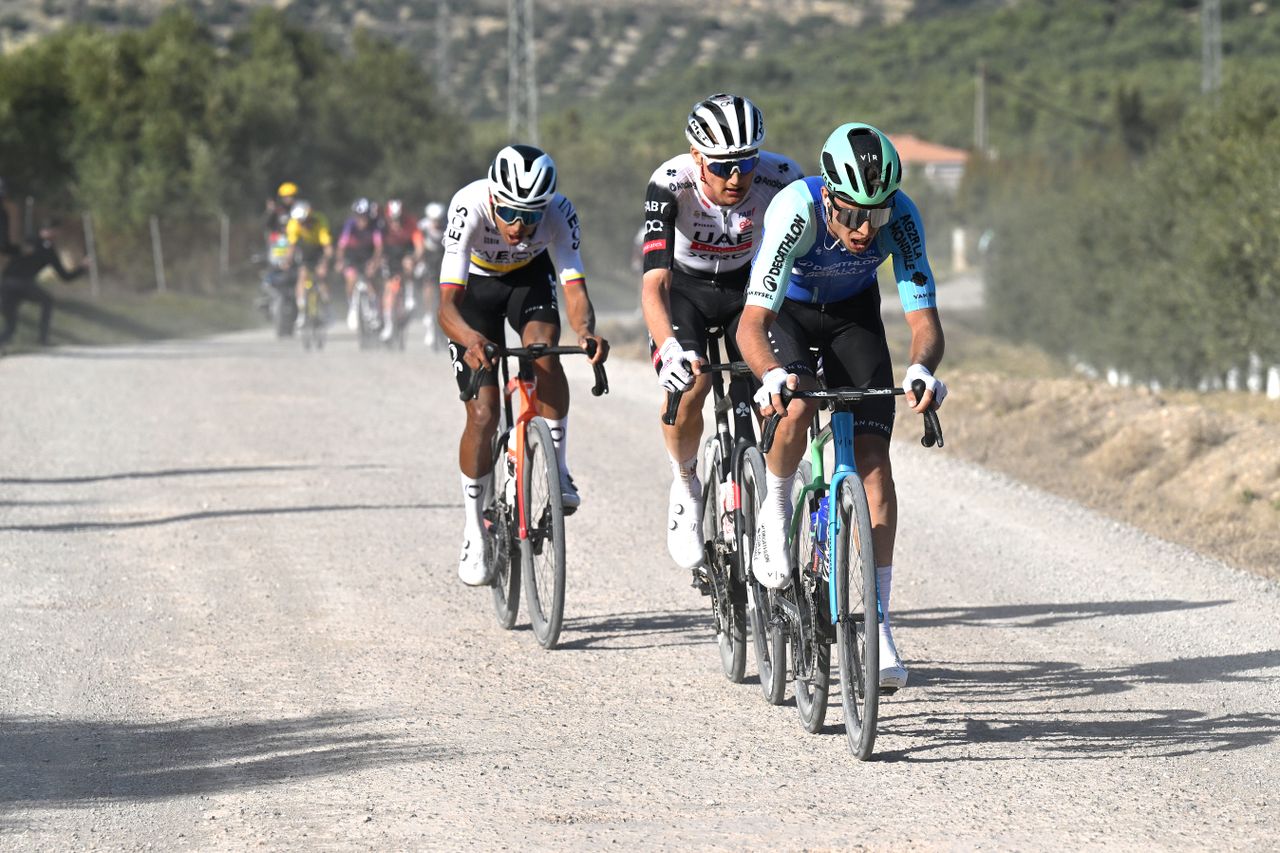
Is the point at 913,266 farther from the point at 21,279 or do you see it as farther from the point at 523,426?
the point at 21,279

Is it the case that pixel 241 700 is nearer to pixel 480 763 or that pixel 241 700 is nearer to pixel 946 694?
pixel 480 763

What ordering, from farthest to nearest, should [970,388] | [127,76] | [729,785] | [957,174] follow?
[957,174], [127,76], [970,388], [729,785]

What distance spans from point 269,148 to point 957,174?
76620 mm

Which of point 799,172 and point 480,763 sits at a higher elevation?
point 799,172

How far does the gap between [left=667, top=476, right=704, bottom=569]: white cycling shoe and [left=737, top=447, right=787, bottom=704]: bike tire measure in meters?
0.39

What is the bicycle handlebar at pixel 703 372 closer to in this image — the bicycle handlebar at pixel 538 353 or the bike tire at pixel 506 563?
the bicycle handlebar at pixel 538 353

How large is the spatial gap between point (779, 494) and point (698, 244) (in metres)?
1.51

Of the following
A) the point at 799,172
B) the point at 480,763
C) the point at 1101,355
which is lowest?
the point at 1101,355

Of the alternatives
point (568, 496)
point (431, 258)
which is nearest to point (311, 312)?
point (431, 258)

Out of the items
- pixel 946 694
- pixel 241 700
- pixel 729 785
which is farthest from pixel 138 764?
pixel 946 694

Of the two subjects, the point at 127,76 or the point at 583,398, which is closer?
the point at 583,398

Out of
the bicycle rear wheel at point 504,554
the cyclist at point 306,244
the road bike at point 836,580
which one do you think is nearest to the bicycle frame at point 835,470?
the road bike at point 836,580

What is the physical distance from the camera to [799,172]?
7.68m

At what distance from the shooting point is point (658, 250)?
7492 mm
